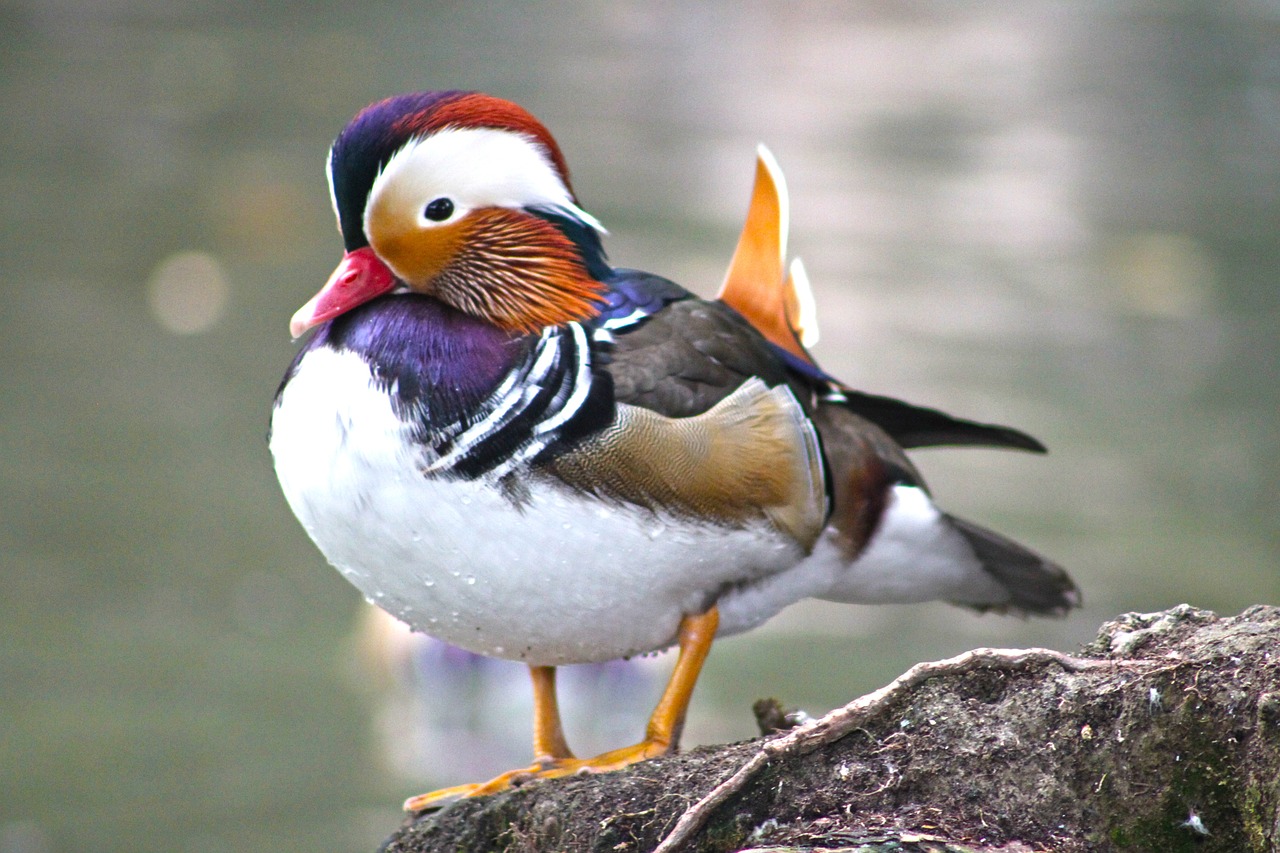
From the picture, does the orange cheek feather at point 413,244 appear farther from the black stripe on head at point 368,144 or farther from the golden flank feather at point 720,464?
the golden flank feather at point 720,464

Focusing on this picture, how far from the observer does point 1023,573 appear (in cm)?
243

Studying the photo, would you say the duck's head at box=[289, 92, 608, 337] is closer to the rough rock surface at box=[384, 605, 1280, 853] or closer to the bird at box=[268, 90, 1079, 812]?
the bird at box=[268, 90, 1079, 812]

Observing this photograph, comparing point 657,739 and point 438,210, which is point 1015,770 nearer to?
point 657,739

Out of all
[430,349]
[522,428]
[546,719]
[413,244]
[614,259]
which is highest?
[614,259]

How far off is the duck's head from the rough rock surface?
1.99 ft

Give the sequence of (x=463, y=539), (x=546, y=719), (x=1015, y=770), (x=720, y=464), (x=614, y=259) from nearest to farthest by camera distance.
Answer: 1. (x=1015, y=770)
2. (x=463, y=539)
3. (x=720, y=464)
4. (x=546, y=719)
5. (x=614, y=259)

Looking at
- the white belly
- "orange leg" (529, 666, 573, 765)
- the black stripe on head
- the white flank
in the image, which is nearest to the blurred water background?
the white flank

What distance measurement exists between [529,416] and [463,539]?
0.16m

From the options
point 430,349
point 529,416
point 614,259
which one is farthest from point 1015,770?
point 614,259

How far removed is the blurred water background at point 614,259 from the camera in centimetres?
464

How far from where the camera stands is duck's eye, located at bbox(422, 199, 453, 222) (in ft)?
6.17

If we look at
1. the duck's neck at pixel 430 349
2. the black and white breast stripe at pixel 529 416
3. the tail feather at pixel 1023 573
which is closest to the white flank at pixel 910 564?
the tail feather at pixel 1023 573

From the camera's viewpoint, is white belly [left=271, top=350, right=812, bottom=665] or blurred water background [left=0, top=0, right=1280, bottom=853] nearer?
white belly [left=271, top=350, right=812, bottom=665]

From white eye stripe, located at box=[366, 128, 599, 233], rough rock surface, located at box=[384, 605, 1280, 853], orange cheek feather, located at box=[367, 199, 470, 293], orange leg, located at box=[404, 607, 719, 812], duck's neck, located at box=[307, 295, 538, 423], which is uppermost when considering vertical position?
white eye stripe, located at box=[366, 128, 599, 233]
